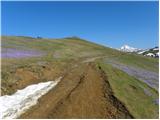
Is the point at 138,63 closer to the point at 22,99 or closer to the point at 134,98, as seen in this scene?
Result: the point at 134,98

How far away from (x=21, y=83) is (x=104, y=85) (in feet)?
34.0

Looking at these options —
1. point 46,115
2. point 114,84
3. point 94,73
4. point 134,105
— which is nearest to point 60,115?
point 46,115

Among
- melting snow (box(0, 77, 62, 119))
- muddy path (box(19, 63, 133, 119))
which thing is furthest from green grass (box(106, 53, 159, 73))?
melting snow (box(0, 77, 62, 119))

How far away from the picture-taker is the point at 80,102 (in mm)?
28516

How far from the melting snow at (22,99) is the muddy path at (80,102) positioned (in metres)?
0.94

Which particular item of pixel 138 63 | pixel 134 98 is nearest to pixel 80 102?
pixel 134 98

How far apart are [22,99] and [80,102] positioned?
6.83 meters

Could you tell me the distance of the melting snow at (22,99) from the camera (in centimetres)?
2772

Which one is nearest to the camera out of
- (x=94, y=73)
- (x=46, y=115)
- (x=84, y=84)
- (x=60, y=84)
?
(x=46, y=115)

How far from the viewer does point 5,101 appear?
102 feet

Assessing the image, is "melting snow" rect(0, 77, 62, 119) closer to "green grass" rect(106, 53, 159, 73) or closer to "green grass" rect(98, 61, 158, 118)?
"green grass" rect(98, 61, 158, 118)

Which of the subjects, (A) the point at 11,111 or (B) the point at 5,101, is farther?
(B) the point at 5,101

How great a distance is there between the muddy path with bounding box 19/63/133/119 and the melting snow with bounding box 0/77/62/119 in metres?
0.94

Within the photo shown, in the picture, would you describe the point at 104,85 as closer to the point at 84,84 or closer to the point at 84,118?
the point at 84,84
